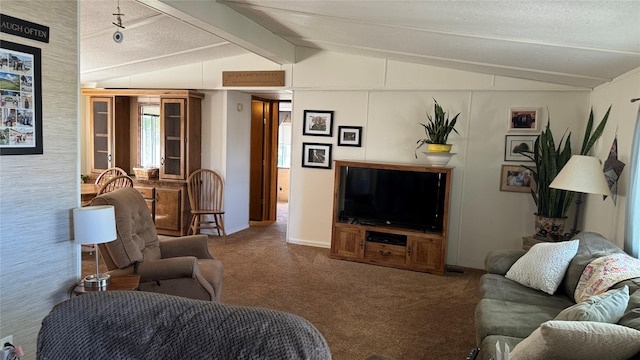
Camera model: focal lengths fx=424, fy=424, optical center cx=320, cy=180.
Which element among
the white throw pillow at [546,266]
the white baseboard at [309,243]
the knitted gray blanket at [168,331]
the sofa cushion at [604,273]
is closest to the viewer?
the knitted gray blanket at [168,331]

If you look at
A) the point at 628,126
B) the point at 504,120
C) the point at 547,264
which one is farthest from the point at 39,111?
the point at 504,120

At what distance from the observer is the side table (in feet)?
8.30

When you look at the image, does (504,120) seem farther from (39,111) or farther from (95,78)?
(95,78)

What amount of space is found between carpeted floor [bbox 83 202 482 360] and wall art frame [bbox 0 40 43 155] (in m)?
2.07

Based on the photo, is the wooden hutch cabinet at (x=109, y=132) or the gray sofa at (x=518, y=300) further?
the wooden hutch cabinet at (x=109, y=132)

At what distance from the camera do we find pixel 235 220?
249 inches

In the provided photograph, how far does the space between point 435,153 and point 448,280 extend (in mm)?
1387

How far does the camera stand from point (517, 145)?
4.78 m

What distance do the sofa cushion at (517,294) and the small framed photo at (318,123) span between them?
2940 mm

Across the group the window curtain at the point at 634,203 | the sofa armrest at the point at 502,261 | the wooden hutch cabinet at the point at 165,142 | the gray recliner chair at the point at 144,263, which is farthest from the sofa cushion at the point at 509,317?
the wooden hutch cabinet at the point at 165,142

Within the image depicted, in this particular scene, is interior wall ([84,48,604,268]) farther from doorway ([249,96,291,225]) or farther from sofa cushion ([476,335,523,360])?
sofa cushion ([476,335,523,360])

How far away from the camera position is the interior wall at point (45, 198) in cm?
223

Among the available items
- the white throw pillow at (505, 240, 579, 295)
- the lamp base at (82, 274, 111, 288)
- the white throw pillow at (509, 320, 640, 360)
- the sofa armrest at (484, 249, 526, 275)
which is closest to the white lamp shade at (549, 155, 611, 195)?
the white throw pillow at (505, 240, 579, 295)

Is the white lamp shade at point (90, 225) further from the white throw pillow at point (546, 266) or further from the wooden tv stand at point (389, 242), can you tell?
the wooden tv stand at point (389, 242)
